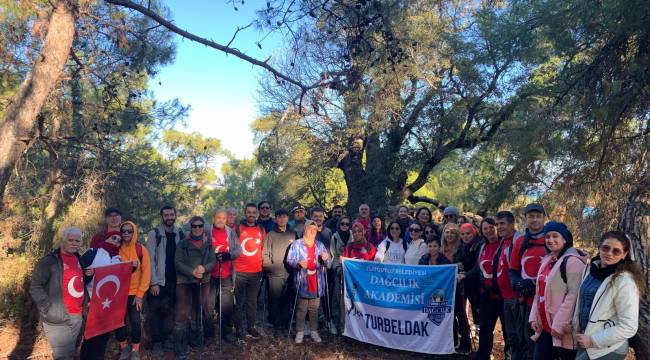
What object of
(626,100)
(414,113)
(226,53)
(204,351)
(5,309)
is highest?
(414,113)

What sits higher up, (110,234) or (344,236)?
(110,234)

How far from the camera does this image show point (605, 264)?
10.7 ft

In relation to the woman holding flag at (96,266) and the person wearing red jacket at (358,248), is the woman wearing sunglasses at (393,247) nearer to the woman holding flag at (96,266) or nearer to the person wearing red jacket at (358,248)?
the person wearing red jacket at (358,248)

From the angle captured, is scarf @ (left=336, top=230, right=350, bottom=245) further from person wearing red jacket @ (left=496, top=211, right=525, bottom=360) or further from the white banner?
person wearing red jacket @ (left=496, top=211, right=525, bottom=360)

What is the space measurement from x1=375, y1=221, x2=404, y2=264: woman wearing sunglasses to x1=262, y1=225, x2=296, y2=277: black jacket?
1399mm

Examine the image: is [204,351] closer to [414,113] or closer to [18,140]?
[18,140]

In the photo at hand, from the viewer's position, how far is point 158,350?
5.78m

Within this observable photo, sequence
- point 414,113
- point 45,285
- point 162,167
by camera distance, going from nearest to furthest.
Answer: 1. point 45,285
2. point 162,167
3. point 414,113

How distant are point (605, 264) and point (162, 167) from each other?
12526mm

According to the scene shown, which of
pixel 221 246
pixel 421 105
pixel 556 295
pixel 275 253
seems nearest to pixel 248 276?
pixel 275 253

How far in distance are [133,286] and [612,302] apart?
196 inches

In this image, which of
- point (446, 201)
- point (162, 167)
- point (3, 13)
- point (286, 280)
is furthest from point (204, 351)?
point (446, 201)

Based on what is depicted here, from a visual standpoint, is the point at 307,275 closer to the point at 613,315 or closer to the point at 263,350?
the point at 263,350

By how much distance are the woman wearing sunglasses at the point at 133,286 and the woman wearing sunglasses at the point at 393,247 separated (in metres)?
3.28
